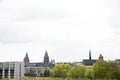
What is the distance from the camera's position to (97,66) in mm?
121250

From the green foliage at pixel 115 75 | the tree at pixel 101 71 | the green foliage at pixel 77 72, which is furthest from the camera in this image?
the green foliage at pixel 77 72

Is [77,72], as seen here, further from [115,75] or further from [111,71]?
[115,75]

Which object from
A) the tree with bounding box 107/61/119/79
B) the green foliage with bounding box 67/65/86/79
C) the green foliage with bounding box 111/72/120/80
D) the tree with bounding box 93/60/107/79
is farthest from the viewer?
the green foliage with bounding box 67/65/86/79

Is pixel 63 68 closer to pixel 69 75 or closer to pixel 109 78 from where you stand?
pixel 69 75

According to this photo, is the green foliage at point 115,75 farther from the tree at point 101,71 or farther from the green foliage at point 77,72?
the green foliage at point 77,72

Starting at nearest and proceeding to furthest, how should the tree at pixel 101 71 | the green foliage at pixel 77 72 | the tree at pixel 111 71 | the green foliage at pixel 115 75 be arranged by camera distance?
the tree at pixel 111 71 < the green foliage at pixel 115 75 < the tree at pixel 101 71 < the green foliage at pixel 77 72

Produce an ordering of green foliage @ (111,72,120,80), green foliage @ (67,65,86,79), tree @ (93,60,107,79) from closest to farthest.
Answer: green foliage @ (111,72,120,80)
tree @ (93,60,107,79)
green foliage @ (67,65,86,79)

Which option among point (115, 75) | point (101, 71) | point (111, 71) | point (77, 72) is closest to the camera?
point (115, 75)

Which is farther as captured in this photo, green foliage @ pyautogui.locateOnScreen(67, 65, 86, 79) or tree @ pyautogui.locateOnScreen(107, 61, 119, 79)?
green foliage @ pyautogui.locateOnScreen(67, 65, 86, 79)

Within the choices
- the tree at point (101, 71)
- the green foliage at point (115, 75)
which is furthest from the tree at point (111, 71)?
the tree at point (101, 71)

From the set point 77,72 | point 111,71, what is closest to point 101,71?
point 111,71

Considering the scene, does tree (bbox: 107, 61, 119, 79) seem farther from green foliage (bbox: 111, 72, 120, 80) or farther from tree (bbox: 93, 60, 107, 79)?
tree (bbox: 93, 60, 107, 79)

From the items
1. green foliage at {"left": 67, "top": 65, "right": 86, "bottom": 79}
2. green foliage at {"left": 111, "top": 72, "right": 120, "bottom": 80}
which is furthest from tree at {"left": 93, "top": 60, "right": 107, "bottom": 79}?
green foliage at {"left": 67, "top": 65, "right": 86, "bottom": 79}

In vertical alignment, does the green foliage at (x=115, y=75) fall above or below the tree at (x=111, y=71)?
below
